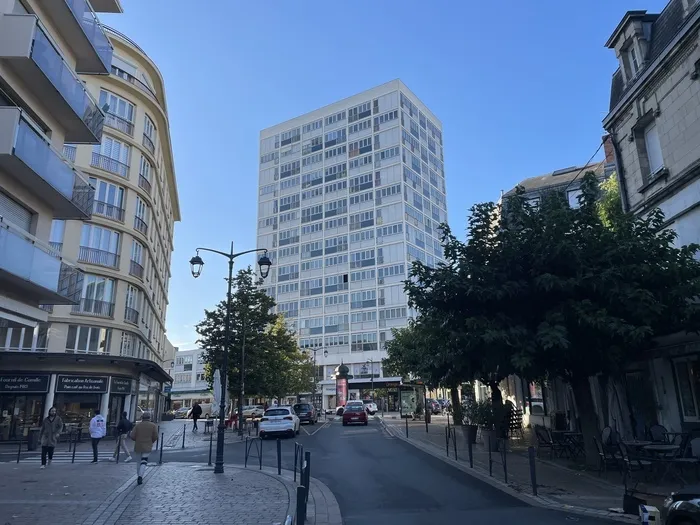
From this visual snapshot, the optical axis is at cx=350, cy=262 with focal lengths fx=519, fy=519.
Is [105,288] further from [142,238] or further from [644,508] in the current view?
[644,508]

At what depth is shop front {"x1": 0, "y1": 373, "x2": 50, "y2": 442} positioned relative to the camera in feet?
82.5

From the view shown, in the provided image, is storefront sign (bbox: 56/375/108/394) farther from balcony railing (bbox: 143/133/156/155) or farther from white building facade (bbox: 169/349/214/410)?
white building facade (bbox: 169/349/214/410)

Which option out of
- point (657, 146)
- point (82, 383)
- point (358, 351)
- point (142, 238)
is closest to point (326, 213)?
point (358, 351)

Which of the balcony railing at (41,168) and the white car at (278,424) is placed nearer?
the balcony railing at (41,168)

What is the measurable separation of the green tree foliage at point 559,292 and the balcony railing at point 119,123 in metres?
26.5

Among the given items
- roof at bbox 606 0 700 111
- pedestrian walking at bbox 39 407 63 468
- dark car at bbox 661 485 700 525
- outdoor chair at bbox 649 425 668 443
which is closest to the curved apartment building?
pedestrian walking at bbox 39 407 63 468

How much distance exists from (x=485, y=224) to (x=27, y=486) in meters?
12.2

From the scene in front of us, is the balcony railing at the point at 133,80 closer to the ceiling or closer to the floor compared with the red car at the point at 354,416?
closer to the ceiling

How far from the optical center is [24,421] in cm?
2572

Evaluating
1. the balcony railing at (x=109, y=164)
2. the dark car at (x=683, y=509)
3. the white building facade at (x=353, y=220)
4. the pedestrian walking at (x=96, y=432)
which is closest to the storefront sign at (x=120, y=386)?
the balcony railing at (x=109, y=164)

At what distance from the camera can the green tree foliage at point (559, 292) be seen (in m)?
10.9

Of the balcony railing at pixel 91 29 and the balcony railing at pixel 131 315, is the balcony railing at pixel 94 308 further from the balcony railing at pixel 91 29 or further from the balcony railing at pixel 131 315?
the balcony railing at pixel 91 29

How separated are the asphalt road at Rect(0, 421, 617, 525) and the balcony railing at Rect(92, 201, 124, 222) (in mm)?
16528

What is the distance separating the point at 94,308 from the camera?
96.7ft
